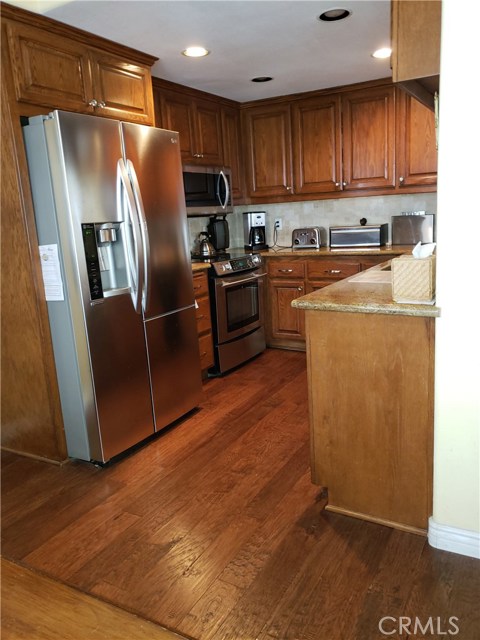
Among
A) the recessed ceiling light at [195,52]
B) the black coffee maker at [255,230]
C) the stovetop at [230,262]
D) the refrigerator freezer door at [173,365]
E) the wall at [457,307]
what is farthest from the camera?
the black coffee maker at [255,230]

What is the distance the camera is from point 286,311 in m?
4.35

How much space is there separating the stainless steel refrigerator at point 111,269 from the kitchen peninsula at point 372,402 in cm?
106

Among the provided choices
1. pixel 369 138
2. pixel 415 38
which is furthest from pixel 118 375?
pixel 369 138

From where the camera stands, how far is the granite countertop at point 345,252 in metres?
3.82

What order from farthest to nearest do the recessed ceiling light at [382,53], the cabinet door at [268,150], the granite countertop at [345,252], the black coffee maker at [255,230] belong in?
1. the black coffee maker at [255,230]
2. the cabinet door at [268,150]
3. the granite countertop at [345,252]
4. the recessed ceiling light at [382,53]

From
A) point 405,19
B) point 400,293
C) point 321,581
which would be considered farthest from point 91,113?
point 321,581

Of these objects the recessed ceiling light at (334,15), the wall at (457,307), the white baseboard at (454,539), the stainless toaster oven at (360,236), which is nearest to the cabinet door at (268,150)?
the stainless toaster oven at (360,236)

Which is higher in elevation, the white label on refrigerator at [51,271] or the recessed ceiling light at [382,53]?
the recessed ceiling light at [382,53]

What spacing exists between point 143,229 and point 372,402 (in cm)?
148

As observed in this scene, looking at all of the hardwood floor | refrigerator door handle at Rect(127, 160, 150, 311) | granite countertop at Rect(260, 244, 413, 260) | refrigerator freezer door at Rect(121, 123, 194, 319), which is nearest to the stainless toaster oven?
granite countertop at Rect(260, 244, 413, 260)

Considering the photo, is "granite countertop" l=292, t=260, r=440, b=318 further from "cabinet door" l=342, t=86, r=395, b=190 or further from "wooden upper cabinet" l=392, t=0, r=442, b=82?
"cabinet door" l=342, t=86, r=395, b=190

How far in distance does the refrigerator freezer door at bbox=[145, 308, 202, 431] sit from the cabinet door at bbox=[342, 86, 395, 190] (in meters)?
2.07

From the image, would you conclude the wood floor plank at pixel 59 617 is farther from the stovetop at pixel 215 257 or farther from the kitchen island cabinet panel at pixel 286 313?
the kitchen island cabinet panel at pixel 286 313

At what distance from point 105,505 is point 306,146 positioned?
335 cm
